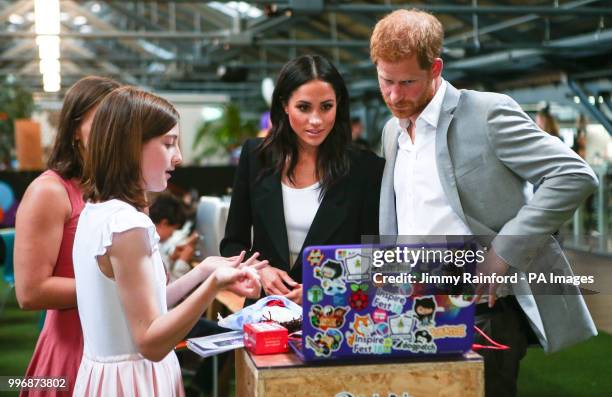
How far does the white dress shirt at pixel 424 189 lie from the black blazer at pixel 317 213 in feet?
0.94

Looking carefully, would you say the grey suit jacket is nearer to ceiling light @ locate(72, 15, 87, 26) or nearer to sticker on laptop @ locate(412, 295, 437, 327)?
sticker on laptop @ locate(412, 295, 437, 327)

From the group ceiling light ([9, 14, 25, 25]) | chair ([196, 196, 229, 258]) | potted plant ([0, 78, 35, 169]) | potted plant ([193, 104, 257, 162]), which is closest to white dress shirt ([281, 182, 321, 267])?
chair ([196, 196, 229, 258])

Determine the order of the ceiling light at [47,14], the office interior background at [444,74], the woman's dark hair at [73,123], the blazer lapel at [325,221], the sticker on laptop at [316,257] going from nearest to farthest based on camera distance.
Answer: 1. the sticker on laptop at [316,257]
2. the woman's dark hair at [73,123]
3. the blazer lapel at [325,221]
4. the office interior background at [444,74]
5. the ceiling light at [47,14]

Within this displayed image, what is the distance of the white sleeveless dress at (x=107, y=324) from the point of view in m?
1.65

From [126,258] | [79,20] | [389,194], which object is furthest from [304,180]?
[79,20]

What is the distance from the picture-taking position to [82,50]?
2333 cm

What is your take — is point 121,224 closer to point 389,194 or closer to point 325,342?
point 325,342

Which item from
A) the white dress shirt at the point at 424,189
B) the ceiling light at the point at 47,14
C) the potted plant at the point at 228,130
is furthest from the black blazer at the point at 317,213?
the potted plant at the point at 228,130

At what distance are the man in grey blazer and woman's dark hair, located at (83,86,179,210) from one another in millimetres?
607

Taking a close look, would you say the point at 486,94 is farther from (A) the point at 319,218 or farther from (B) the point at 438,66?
(A) the point at 319,218

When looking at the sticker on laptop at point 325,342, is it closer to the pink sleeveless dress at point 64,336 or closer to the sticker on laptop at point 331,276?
the sticker on laptop at point 331,276

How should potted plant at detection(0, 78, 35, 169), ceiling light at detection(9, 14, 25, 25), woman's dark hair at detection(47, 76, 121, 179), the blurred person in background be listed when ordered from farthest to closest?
ceiling light at detection(9, 14, 25, 25), potted plant at detection(0, 78, 35, 169), the blurred person in background, woman's dark hair at detection(47, 76, 121, 179)

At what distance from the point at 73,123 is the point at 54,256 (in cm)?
40

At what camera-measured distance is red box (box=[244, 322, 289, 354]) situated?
1.62 meters
